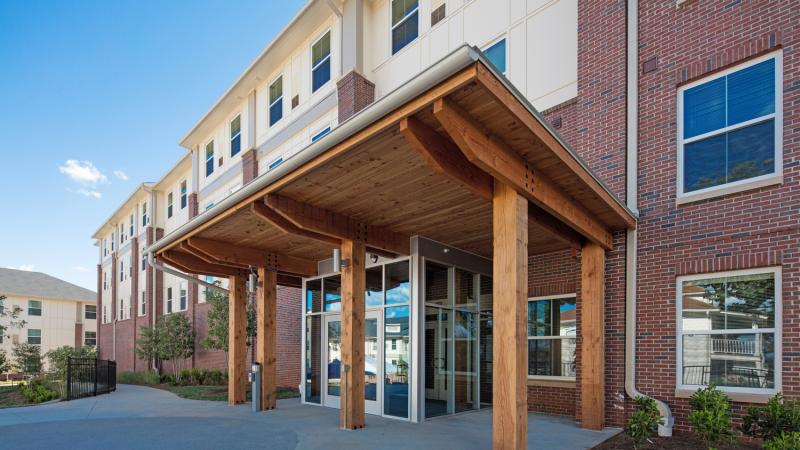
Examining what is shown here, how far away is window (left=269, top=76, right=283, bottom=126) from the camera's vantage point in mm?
17750

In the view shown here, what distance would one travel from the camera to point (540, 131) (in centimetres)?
562

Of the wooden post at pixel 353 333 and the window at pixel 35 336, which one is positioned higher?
the wooden post at pixel 353 333

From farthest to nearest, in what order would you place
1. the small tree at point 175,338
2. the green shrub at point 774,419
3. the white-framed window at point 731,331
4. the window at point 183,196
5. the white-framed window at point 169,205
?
the white-framed window at point 169,205, the window at point 183,196, the small tree at point 175,338, the white-framed window at point 731,331, the green shrub at point 774,419

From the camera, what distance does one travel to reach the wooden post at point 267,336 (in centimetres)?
1124

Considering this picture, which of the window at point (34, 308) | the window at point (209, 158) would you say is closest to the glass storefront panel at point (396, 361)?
the window at point (209, 158)

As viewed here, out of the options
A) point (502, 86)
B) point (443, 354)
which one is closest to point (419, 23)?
point (443, 354)

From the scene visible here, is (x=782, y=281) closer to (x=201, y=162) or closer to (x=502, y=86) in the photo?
(x=502, y=86)

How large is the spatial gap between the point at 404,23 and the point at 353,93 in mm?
2334

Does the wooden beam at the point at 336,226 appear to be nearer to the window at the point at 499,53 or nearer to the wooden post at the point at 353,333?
the wooden post at the point at 353,333

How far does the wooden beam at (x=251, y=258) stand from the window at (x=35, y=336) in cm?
4262

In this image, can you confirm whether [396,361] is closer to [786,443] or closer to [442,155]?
[442,155]

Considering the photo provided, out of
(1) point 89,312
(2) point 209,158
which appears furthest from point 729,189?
(1) point 89,312

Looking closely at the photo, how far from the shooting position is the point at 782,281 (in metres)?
7.19

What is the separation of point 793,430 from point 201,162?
73.7 ft
